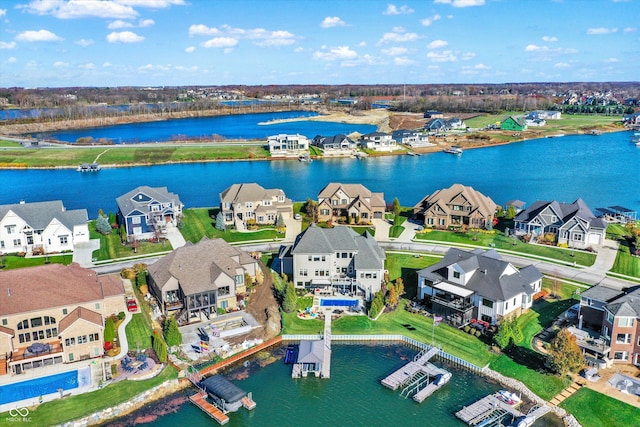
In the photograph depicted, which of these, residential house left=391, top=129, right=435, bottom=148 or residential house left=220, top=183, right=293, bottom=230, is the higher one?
residential house left=391, top=129, right=435, bottom=148

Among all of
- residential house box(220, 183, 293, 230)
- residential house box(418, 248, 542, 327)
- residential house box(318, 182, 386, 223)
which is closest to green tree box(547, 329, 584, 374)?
residential house box(418, 248, 542, 327)

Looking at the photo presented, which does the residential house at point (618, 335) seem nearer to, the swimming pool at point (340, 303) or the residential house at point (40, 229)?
the swimming pool at point (340, 303)

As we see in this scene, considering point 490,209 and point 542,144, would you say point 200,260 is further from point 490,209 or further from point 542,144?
point 542,144

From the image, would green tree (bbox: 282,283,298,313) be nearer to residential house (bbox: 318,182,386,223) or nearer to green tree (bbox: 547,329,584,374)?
green tree (bbox: 547,329,584,374)

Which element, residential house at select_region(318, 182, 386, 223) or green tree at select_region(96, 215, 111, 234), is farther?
residential house at select_region(318, 182, 386, 223)

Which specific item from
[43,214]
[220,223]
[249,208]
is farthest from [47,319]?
[249,208]

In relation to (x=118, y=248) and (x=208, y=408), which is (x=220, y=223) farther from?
(x=208, y=408)
